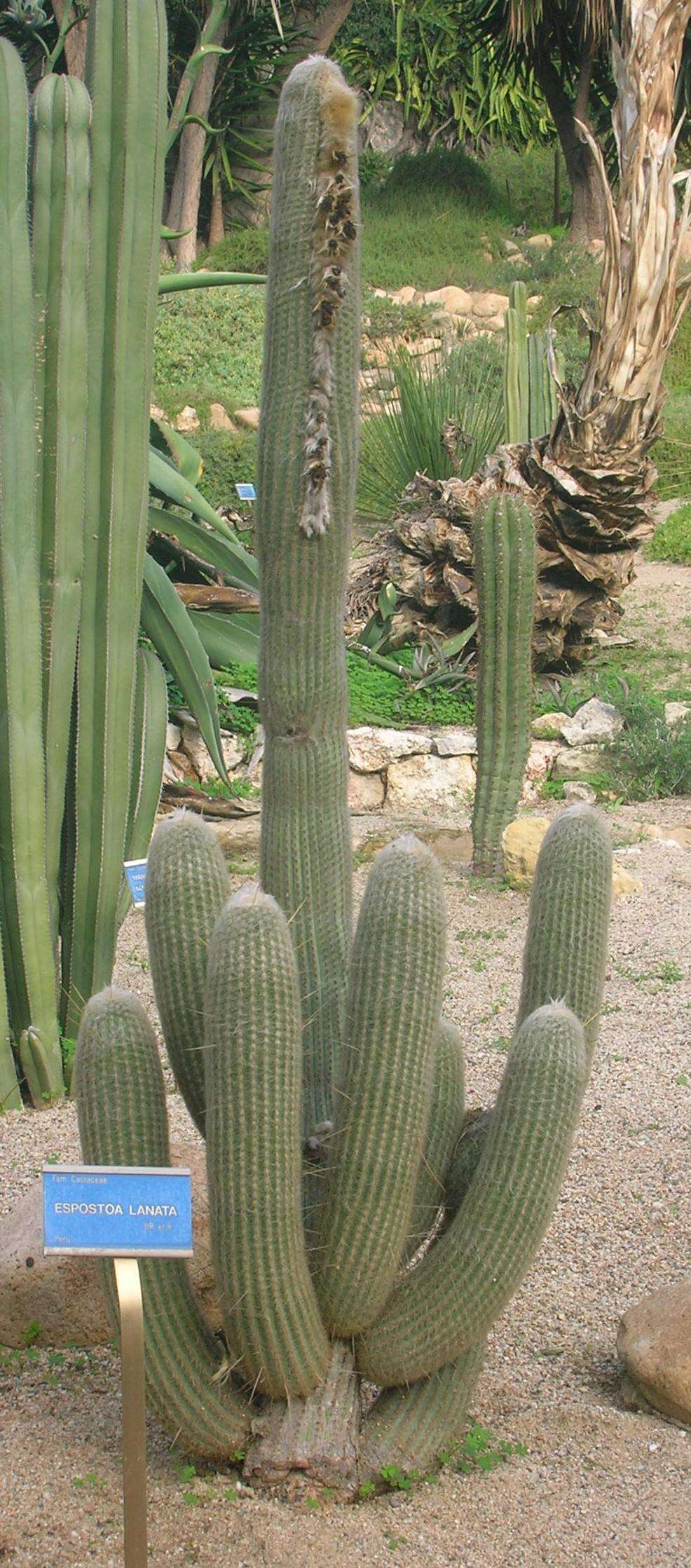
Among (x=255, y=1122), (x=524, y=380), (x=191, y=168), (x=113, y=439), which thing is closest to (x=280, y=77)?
(x=191, y=168)

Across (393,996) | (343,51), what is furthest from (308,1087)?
(343,51)

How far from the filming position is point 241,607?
6.73 meters

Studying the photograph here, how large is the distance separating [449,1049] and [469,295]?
1609cm

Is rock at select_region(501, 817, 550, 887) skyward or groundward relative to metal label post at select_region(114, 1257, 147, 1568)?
groundward

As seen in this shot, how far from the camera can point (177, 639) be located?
4781 millimetres

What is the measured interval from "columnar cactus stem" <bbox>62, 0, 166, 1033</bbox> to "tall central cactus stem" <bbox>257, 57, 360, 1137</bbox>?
0.94 m

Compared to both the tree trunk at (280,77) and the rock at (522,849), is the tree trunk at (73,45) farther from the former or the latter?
the rock at (522,849)

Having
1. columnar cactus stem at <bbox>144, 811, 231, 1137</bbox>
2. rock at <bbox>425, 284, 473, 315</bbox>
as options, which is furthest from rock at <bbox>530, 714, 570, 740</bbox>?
rock at <bbox>425, 284, 473, 315</bbox>

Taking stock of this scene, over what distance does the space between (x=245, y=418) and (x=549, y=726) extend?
713 cm

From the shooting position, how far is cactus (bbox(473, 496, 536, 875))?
18.7 feet

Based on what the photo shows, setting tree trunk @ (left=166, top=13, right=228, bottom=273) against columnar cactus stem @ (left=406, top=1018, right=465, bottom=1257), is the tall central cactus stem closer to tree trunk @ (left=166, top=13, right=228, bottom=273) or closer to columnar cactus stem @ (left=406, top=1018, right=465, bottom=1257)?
columnar cactus stem @ (left=406, top=1018, right=465, bottom=1257)

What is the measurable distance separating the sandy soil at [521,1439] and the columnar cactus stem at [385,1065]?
36 centimetres

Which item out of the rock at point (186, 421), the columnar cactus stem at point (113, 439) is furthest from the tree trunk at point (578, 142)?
the columnar cactus stem at point (113, 439)

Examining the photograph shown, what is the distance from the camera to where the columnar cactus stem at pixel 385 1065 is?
2057 mm
